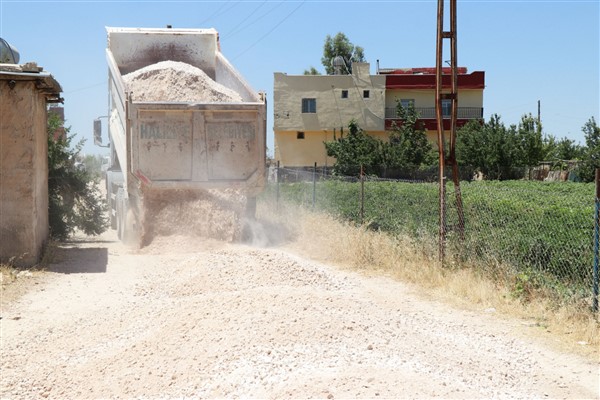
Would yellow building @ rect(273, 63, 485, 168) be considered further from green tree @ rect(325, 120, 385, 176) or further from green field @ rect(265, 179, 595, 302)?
green field @ rect(265, 179, 595, 302)

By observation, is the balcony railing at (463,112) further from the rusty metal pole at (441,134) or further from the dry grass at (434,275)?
the rusty metal pole at (441,134)

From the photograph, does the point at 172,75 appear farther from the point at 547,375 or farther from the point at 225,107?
the point at 547,375

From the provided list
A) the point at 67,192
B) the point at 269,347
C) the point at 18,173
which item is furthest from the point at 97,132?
the point at 269,347

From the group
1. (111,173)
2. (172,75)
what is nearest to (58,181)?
(111,173)

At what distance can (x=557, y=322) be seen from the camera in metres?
8.41

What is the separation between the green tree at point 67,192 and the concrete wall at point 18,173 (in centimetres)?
388

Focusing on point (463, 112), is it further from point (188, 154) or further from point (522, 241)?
point (522, 241)

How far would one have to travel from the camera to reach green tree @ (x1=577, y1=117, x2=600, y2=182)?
37.8m

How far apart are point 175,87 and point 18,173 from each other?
12.0ft

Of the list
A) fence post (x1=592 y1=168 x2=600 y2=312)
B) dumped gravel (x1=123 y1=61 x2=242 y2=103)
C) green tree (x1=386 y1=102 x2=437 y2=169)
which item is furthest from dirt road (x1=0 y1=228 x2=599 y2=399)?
green tree (x1=386 y1=102 x2=437 y2=169)

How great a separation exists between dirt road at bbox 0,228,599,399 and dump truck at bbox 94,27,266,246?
3.41m

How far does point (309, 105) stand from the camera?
2190 inches

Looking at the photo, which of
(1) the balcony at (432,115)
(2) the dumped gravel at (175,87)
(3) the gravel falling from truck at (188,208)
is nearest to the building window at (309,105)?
(1) the balcony at (432,115)

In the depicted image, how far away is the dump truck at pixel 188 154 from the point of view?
13.5m
